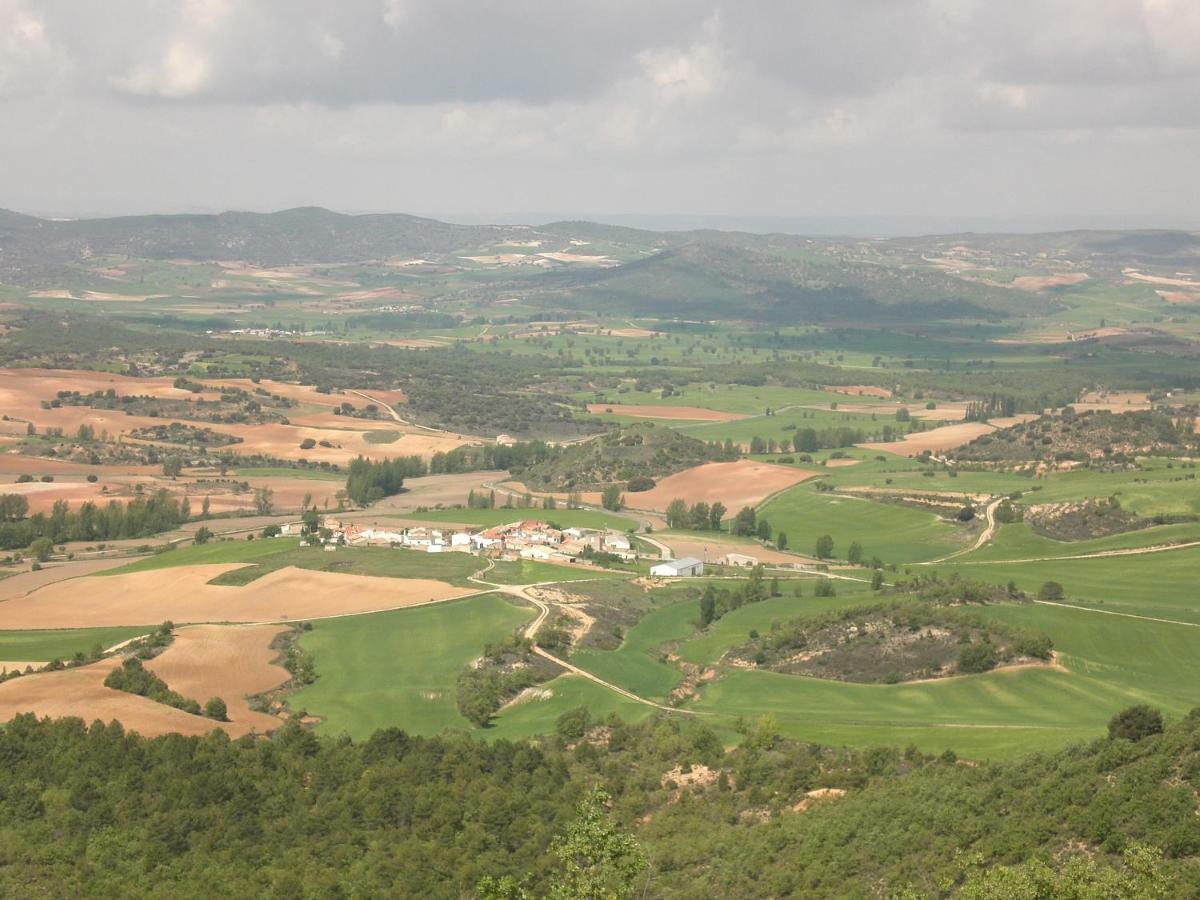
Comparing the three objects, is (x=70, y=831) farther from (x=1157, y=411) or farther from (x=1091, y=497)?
(x=1157, y=411)

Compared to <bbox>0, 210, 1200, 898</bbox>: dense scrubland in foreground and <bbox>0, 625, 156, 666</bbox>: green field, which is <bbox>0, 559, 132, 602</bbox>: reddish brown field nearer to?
<bbox>0, 210, 1200, 898</bbox>: dense scrubland in foreground

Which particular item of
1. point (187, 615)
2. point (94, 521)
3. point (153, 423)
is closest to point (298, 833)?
point (187, 615)

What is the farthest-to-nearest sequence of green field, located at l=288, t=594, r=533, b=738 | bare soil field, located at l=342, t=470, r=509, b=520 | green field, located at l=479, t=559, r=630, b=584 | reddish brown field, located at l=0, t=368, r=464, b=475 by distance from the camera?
1. reddish brown field, located at l=0, t=368, r=464, b=475
2. bare soil field, located at l=342, t=470, r=509, b=520
3. green field, located at l=479, t=559, r=630, b=584
4. green field, located at l=288, t=594, r=533, b=738

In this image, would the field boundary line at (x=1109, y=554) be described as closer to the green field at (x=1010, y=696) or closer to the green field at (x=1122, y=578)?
Result: the green field at (x=1122, y=578)

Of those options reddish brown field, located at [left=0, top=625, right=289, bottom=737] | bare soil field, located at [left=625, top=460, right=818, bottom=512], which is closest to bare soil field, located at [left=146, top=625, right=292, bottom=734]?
reddish brown field, located at [left=0, top=625, right=289, bottom=737]

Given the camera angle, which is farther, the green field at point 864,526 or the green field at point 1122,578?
the green field at point 864,526

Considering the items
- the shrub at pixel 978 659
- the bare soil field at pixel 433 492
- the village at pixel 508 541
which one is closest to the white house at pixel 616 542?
the village at pixel 508 541
